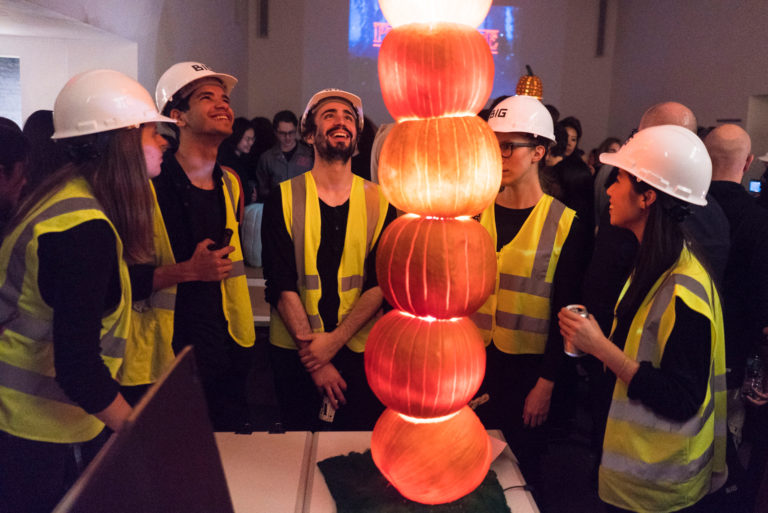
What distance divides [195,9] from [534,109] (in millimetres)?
3933

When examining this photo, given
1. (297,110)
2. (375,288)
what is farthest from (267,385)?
(297,110)

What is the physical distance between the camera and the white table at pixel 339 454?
142 cm

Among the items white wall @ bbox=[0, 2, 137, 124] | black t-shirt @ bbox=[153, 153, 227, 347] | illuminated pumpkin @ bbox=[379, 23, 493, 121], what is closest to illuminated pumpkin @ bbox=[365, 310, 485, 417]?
illuminated pumpkin @ bbox=[379, 23, 493, 121]

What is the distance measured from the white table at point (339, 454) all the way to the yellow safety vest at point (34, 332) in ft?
1.96

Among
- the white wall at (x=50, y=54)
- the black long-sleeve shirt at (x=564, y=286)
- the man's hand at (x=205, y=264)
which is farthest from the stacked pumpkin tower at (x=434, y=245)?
the white wall at (x=50, y=54)

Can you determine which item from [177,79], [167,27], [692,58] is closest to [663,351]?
[177,79]

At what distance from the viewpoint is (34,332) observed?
1.36 m

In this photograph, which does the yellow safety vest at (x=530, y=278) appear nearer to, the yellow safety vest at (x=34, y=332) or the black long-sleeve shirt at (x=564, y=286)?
the black long-sleeve shirt at (x=564, y=286)

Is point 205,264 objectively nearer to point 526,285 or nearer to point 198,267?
point 198,267

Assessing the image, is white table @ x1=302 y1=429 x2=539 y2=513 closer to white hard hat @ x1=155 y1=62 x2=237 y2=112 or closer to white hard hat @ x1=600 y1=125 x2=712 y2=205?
white hard hat @ x1=600 y1=125 x2=712 y2=205

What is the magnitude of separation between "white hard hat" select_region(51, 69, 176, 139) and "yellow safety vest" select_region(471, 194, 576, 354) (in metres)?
1.27

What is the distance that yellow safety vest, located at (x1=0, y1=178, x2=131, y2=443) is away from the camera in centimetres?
130

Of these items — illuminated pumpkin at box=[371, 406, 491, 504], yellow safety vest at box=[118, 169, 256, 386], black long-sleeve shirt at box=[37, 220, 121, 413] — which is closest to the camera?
black long-sleeve shirt at box=[37, 220, 121, 413]

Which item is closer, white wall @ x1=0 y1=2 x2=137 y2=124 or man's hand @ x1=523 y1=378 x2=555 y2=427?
man's hand @ x1=523 y1=378 x2=555 y2=427
